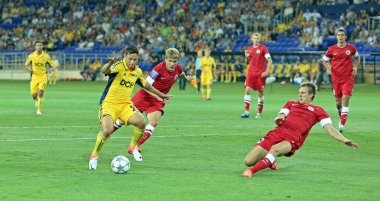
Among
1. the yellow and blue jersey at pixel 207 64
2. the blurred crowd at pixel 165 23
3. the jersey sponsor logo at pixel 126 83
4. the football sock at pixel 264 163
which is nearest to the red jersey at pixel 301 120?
the football sock at pixel 264 163

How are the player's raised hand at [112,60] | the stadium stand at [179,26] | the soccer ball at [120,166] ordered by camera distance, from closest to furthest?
the soccer ball at [120,166], the player's raised hand at [112,60], the stadium stand at [179,26]

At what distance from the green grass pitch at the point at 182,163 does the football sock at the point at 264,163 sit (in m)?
0.17

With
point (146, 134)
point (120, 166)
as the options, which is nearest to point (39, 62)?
point (146, 134)

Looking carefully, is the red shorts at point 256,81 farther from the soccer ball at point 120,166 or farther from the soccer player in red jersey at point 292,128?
the soccer ball at point 120,166

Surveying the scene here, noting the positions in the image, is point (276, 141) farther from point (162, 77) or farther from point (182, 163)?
point (162, 77)

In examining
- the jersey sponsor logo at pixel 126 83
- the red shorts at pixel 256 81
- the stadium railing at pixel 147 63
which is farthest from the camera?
the stadium railing at pixel 147 63

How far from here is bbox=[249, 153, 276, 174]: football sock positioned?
1161 centimetres

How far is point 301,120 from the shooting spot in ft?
40.0

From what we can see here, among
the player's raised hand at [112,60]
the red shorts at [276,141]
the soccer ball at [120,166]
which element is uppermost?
the player's raised hand at [112,60]

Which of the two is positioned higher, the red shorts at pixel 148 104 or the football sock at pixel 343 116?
the red shorts at pixel 148 104

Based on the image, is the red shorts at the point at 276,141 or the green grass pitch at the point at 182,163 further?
the red shorts at the point at 276,141

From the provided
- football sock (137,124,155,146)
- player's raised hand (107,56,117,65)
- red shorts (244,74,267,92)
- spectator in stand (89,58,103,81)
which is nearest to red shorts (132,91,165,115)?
football sock (137,124,155,146)

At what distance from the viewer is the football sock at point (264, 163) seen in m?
11.6

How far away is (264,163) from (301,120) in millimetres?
1008
